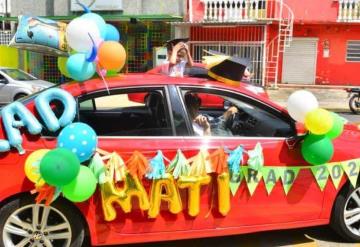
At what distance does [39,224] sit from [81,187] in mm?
556

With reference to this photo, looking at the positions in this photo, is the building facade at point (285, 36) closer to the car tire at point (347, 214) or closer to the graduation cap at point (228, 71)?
the graduation cap at point (228, 71)

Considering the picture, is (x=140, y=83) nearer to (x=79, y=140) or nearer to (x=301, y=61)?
(x=79, y=140)

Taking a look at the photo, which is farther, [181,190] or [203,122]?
[203,122]

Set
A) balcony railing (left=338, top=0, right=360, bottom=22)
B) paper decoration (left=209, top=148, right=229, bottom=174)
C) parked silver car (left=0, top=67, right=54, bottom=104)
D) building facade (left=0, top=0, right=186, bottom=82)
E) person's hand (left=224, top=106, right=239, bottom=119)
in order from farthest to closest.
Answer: building facade (left=0, top=0, right=186, bottom=82)
balcony railing (left=338, top=0, right=360, bottom=22)
parked silver car (left=0, top=67, right=54, bottom=104)
person's hand (left=224, top=106, right=239, bottom=119)
paper decoration (left=209, top=148, right=229, bottom=174)

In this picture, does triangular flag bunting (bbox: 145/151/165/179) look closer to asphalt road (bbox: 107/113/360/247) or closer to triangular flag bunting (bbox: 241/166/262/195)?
triangular flag bunting (bbox: 241/166/262/195)

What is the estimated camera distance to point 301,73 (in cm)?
2166

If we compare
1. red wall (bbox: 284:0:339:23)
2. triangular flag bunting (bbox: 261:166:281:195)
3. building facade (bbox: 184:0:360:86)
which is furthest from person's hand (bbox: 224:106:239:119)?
red wall (bbox: 284:0:339:23)

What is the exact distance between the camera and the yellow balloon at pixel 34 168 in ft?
11.9

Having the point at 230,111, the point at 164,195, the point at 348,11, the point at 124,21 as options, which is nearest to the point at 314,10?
the point at 348,11

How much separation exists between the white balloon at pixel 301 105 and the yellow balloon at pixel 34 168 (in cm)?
198

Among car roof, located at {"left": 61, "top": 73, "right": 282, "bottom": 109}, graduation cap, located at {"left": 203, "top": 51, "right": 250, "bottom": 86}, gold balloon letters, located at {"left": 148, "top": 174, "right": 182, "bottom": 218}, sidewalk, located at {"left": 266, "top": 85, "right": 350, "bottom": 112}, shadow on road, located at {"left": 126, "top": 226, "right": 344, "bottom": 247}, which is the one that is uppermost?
graduation cap, located at {"left": 203, "top": 51, "right": 250, "bottom": 86}

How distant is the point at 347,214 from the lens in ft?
14.5

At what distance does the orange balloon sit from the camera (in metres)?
4.04

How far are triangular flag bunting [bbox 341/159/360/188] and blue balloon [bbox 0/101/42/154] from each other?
250 cm
